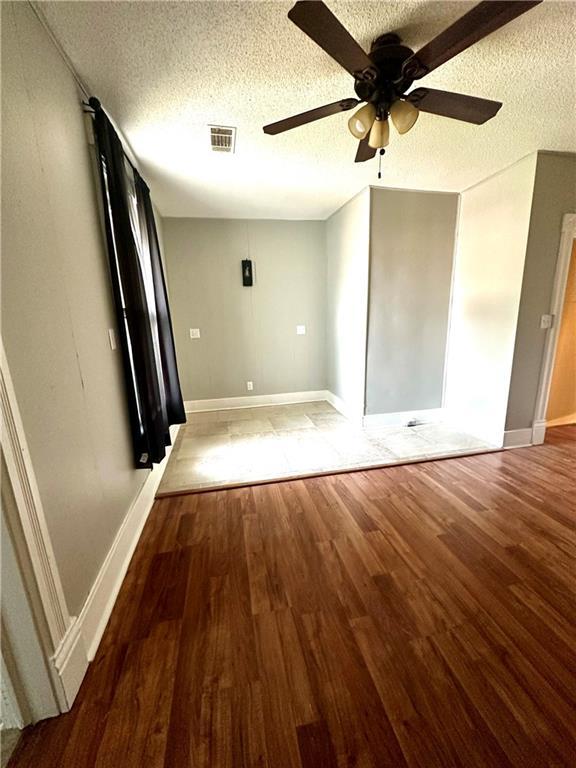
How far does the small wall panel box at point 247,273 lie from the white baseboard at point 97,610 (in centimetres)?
292

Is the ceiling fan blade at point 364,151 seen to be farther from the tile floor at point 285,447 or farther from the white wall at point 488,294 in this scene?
the tile floor at point 285,447

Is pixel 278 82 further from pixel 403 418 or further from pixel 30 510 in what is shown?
pixel 403 418

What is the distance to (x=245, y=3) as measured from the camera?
115 centimetres

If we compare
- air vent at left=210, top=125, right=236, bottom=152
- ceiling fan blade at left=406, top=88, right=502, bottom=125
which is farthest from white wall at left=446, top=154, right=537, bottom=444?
air vent at left=210, top=125, right=236, bottom=152

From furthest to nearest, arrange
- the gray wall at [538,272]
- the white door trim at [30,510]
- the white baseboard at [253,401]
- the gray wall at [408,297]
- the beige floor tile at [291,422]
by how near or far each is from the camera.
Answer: the white baseboard at [253,401]
the beige floor tile at [291,422]
the gray wall at [408,297]
the gray wall at [538,272]
the white door trim at [30,510]

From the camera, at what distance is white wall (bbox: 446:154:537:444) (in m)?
2.60

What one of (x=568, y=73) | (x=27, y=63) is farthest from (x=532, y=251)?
(x=27, y=63)

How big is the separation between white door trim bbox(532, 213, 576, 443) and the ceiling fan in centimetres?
178

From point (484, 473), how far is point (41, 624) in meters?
2.86

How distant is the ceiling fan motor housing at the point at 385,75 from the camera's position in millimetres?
A: 1302

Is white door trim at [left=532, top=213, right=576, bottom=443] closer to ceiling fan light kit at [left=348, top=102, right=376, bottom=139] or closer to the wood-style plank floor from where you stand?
the wood-style plank floor

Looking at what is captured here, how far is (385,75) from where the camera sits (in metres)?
1.35

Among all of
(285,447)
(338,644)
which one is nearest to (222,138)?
(285,447)

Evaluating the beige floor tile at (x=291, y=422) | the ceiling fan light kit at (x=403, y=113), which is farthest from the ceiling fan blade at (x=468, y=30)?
the beige floor tile at (x=291, y=422)
